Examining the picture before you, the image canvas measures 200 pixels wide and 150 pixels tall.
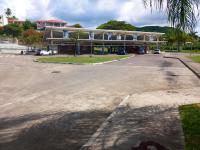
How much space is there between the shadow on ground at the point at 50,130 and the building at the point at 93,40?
204ft

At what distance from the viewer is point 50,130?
8.70 m

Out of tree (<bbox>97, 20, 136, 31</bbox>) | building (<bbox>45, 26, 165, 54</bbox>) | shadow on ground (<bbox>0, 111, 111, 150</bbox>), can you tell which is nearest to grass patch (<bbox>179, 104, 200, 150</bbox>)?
shadow on ground (<bbox>0, 111, 111, 150</bbox>)

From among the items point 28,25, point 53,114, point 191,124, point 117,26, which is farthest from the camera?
point 28,25

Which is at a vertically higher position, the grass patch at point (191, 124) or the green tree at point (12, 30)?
the green tree at point (12, 30)

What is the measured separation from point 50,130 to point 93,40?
241 ft

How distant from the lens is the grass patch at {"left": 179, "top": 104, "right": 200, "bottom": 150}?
22.8ft

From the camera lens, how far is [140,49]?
87750mm

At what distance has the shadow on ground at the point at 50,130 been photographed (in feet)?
24.5

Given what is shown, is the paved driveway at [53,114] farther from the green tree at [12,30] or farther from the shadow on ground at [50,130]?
the green tree at [12,30]

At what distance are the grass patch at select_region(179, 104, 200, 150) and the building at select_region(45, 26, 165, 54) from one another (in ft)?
200

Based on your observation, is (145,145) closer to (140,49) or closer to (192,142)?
(192,142)

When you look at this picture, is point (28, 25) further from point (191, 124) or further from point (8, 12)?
point (191, 124)

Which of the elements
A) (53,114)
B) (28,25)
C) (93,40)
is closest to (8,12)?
(28,25)

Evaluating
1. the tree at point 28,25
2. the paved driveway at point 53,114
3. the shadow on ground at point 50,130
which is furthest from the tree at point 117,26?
the shadow on ground at point 50,130
